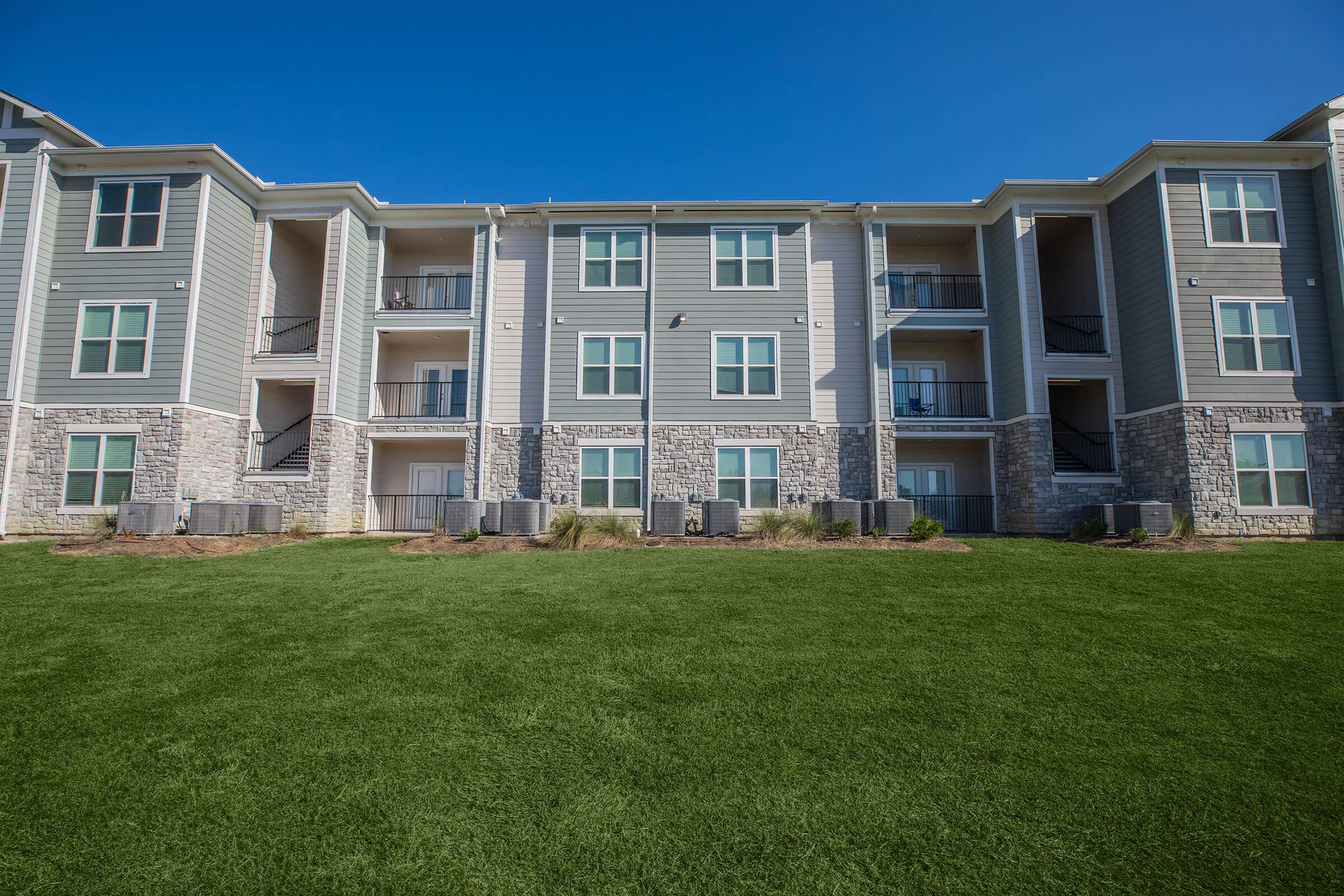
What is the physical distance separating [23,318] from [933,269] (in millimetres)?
23050

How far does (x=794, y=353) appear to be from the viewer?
17562mm

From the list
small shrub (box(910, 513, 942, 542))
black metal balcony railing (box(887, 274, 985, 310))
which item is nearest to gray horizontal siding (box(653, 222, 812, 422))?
black metal balcony railing (box(887, 274, 985, 310))

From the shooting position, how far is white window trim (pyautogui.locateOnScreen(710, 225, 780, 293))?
58.4ft

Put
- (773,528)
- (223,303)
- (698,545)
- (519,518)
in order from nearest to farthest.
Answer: (698,545) < (773,528) < (519,518) < (223,303)

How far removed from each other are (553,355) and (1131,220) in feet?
48.2

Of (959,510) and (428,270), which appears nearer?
(959,510)

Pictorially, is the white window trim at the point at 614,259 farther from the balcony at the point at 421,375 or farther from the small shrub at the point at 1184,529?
the small shrub at the point at 1184,529

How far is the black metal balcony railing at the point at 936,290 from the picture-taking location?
18.5 metres

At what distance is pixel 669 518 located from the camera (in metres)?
15.0

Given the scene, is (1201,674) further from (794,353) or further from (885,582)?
(794,353)

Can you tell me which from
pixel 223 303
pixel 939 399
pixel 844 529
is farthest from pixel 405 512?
pixel 939 399

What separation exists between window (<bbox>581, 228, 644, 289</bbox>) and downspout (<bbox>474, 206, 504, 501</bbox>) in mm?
2507

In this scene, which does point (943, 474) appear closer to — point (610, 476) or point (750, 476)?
point (750, 476)

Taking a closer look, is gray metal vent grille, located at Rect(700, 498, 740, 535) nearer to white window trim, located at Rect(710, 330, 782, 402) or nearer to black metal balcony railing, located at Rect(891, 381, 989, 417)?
white window trim, located at Rect(710, 330, 782, 402)
